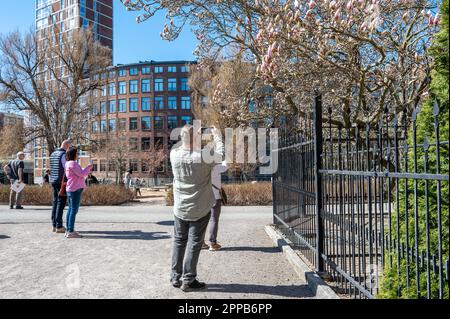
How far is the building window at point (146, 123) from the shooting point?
70750 millimetres

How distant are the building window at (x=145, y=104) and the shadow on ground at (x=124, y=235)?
64559mm

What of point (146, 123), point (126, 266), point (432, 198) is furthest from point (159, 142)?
point (432, 198)

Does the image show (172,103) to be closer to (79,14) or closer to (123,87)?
(123,87)

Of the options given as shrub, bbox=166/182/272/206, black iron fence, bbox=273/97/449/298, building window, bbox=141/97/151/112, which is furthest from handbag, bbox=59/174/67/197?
building window, bbox=141/97/151/112

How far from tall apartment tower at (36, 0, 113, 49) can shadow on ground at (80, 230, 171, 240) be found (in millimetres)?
70984

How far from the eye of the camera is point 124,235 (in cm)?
802

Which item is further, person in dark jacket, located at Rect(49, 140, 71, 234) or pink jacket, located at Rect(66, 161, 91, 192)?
person in dark jacket, located at Rect(49, 140, 71, 234)

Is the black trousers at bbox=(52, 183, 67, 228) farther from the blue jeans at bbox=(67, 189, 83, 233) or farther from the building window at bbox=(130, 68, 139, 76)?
the building window at bbox=(130, 68, 139, 76)

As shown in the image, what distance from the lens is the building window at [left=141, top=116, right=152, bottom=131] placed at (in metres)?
70.8

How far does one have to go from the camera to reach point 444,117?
256cm

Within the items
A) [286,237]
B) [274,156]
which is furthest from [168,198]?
[286,237]

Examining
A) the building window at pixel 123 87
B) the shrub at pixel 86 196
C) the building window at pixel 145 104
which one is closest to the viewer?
the shrub at pixel 86 196

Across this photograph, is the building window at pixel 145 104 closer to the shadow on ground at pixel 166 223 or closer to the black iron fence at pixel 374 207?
the shadow on ground at pixel 166 223

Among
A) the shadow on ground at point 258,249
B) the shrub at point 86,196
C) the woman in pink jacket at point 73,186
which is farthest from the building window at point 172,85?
the shadow on ground at point 258,249
